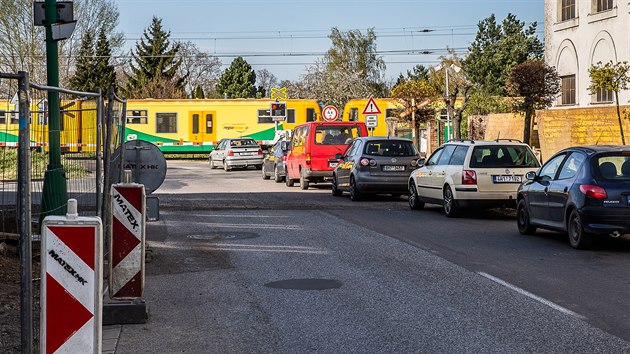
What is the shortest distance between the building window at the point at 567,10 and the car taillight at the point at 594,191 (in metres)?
21.7

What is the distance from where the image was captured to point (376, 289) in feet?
34.2

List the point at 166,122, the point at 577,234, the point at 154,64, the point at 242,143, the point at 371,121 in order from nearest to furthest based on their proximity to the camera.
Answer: the point at 577,234
the point at 371,121
the point at 242,143
the point at 166,122
the point at 154,64

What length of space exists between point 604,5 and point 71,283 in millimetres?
29379

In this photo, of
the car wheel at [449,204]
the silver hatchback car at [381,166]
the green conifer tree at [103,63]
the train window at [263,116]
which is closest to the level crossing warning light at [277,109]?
the train window at [263,116]

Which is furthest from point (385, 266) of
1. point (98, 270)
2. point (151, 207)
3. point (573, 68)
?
point (573, 68)

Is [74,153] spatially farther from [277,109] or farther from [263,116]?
[263,116]

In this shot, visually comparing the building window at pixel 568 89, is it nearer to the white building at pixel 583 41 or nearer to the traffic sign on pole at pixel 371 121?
the white building at pixel 583 41

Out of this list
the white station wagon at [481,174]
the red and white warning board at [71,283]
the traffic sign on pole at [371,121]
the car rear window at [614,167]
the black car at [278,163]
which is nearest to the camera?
the red and white warning board at [71,283]

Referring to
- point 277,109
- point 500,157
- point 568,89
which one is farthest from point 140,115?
point 500,157

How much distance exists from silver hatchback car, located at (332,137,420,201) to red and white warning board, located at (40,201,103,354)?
747 inches

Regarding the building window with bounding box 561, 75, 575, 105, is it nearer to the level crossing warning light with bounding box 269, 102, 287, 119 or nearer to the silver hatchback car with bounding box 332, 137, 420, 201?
the silver hatchback car with bounding box 332, 137, 420, 201

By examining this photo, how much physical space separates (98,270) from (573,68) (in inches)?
1203

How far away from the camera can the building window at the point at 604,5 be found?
31.8m

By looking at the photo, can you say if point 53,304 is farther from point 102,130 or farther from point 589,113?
point 589,113
